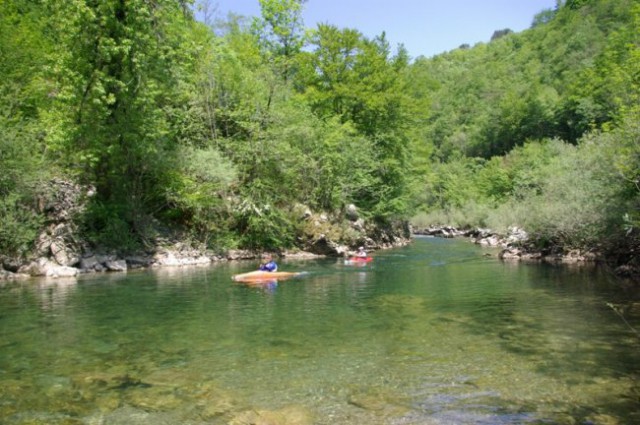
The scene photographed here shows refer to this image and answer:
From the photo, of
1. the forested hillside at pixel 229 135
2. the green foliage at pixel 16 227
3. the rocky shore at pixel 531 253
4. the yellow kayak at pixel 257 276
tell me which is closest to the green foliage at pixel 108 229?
the forested hillside at pixel 229 135

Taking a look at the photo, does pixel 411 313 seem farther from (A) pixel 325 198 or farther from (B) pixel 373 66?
(B) pixel 373 66

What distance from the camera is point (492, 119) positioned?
8725cm

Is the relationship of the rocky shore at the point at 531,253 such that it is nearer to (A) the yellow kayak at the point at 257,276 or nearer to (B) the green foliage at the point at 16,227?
(A) the yellow kayak at the point at 257,276

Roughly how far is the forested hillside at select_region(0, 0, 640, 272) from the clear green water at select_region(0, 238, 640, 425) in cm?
612

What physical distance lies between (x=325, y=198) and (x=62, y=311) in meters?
23.9

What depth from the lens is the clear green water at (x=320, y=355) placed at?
23.8 ft

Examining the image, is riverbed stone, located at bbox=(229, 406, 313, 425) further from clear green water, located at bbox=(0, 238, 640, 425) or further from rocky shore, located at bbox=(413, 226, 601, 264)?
rocky shore, located at bbox=(413, 226, 601, 264)

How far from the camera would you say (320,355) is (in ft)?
32.8

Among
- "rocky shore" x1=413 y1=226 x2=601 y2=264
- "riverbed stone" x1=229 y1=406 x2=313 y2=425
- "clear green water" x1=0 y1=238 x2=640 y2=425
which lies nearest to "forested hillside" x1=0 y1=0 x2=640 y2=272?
"rocky shore" x1=413 y1=226 x2=601 y2=264

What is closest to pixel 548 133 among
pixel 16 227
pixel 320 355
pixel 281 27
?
pixel 281 27

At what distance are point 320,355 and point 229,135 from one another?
26377 millimetres

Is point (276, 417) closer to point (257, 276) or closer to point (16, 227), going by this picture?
point (257, 276)

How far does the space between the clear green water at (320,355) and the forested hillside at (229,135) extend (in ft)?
20.1

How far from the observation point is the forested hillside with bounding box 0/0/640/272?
23.0 meters
